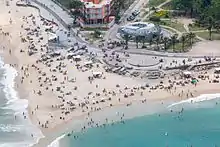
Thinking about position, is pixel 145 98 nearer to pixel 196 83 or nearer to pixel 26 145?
pixel 196 83

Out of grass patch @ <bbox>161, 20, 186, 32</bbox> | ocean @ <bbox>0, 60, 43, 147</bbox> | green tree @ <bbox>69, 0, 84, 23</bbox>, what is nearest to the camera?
ocean @ <bbox>0, 60, 43, 147</bbox>

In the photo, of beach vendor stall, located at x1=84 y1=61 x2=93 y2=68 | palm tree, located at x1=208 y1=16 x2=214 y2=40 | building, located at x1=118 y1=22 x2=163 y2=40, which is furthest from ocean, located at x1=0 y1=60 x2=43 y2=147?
palm tree, located at x1=208 y1=16 x2=214 y2=40

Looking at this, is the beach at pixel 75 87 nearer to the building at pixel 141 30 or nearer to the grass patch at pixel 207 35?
the building at pixel 141 30

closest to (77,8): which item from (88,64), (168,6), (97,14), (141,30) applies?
(97,14)

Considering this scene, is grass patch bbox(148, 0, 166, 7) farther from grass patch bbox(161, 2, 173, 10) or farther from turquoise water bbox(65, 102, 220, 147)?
turquoise water bbox(65, 102, 220, 147)

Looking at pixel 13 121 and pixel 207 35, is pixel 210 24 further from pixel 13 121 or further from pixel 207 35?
pixel 13 121

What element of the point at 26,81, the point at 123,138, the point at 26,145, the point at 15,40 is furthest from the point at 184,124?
the point at 15,40
